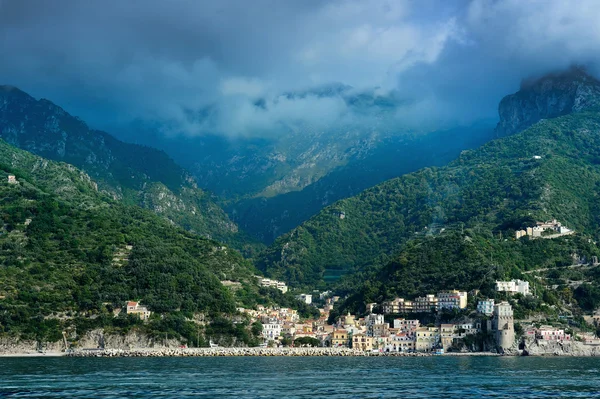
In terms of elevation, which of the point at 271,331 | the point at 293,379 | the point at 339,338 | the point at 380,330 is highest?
the point at 271,331

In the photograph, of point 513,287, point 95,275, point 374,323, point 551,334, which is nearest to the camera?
point 551,334

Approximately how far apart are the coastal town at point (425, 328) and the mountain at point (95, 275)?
4.84m

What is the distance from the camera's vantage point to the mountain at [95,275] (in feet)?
403

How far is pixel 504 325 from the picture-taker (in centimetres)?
12706

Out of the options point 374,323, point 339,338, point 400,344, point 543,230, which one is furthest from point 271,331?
point 543,230

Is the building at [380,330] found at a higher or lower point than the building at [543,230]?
lower

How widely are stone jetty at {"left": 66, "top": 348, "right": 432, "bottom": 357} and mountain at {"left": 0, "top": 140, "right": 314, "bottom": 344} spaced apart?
6.14 meters

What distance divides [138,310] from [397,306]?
4386 cm

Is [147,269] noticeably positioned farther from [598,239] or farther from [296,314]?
[598,239]

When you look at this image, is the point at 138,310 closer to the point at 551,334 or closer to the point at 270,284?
the point at 551,334

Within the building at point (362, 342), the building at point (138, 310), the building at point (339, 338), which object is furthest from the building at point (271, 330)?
the building at point (138, 310)

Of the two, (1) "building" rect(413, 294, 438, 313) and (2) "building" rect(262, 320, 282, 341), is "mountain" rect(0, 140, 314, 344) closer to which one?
(2) "building" rect(262, 320, 282, 341)

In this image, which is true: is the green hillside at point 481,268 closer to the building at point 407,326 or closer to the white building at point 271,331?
the building at point 407,326

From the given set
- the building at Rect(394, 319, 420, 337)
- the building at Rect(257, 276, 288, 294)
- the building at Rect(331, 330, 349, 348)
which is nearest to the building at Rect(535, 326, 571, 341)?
the building at Rect(394, 319, 420, 337)
